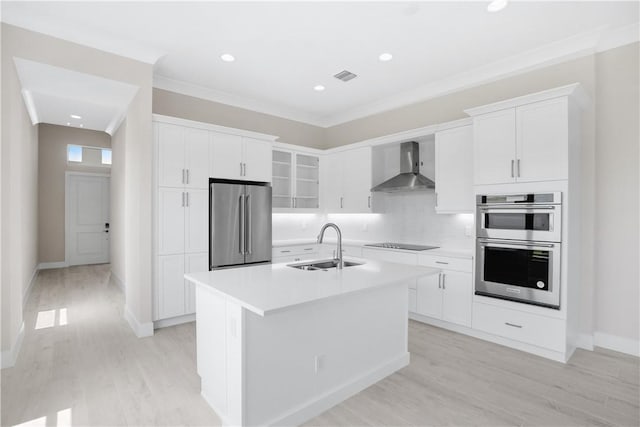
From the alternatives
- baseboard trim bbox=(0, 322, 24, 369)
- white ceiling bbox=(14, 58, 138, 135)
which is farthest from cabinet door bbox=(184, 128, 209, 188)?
baseboard trim bbox=(0, 322, 24, 369)

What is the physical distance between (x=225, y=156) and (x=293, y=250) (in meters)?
1.71

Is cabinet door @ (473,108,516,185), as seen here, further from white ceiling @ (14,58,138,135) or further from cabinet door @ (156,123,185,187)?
white ceiling @ (14,58,138,135)

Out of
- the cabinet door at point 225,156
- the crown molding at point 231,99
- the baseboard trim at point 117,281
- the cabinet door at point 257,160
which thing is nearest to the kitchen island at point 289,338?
the cabinet door at point 225,156

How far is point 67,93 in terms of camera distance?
3.77 meters

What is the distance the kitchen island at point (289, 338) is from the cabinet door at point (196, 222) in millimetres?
1647

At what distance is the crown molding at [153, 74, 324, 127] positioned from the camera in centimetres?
433

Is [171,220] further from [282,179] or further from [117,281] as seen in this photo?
[117,281]

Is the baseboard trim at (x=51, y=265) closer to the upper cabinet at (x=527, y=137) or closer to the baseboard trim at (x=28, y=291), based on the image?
the baseboard trim at (x=28, y=291)

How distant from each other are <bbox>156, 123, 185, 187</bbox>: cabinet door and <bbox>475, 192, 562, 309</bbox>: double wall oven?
3394 mm

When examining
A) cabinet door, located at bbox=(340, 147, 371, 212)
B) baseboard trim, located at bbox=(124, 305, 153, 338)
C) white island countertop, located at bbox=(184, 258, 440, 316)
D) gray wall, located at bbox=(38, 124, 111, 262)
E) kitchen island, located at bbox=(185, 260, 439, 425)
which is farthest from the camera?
gray wall, located at bbox=(38, 124, 111, 262)

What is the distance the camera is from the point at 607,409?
2.22 meters

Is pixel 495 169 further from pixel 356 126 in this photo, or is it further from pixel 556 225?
pixel 356 126

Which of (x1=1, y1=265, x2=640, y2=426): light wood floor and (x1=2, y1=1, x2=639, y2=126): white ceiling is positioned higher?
(x1=2, y1=1, x2=639, y2=126): white ceiling

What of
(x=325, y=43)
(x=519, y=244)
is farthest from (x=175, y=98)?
(x=519, y=244)
